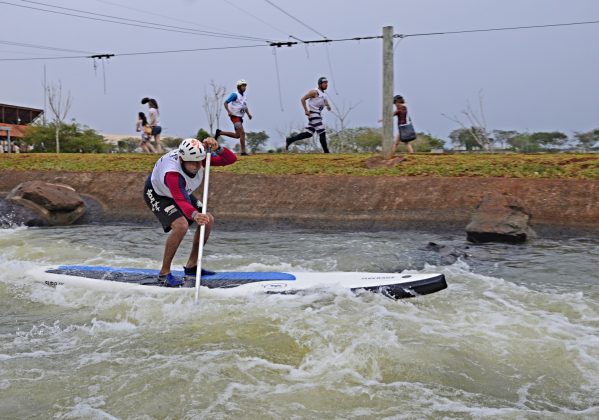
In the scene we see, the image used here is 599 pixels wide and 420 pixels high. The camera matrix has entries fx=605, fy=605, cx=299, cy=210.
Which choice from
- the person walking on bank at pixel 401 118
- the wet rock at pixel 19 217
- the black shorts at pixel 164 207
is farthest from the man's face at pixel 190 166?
the person walking on bank at pixel 401 118

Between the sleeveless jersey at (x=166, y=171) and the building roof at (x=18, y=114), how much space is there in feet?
126

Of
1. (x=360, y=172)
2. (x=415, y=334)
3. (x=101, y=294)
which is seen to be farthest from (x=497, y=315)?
(x=360, y=172)

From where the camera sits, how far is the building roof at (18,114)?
41391 mm

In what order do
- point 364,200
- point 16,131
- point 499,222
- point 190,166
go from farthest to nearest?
1. point 16,131
2. point 364,200
3. point 499,222
4. point 190,166

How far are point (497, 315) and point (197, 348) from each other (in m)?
3.14

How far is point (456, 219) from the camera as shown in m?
12.0

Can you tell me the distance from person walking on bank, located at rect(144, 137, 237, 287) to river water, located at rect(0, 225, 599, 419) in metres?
0.59

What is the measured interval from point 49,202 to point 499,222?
10.1m

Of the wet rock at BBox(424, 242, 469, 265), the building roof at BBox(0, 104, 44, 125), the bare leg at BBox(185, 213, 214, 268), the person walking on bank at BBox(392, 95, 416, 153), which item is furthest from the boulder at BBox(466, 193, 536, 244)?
the building roof at BBox(0, 104, 44, 125)

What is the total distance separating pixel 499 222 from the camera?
10.7 m

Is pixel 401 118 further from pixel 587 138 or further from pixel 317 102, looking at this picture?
pixel 587 138

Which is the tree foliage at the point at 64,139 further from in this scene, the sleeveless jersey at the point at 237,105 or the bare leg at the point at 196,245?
the bare leg at the point at 196,245

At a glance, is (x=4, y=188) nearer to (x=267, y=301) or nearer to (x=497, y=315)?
(x=267, y=301)

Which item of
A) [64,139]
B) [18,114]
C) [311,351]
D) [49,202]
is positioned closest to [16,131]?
[18,114]
